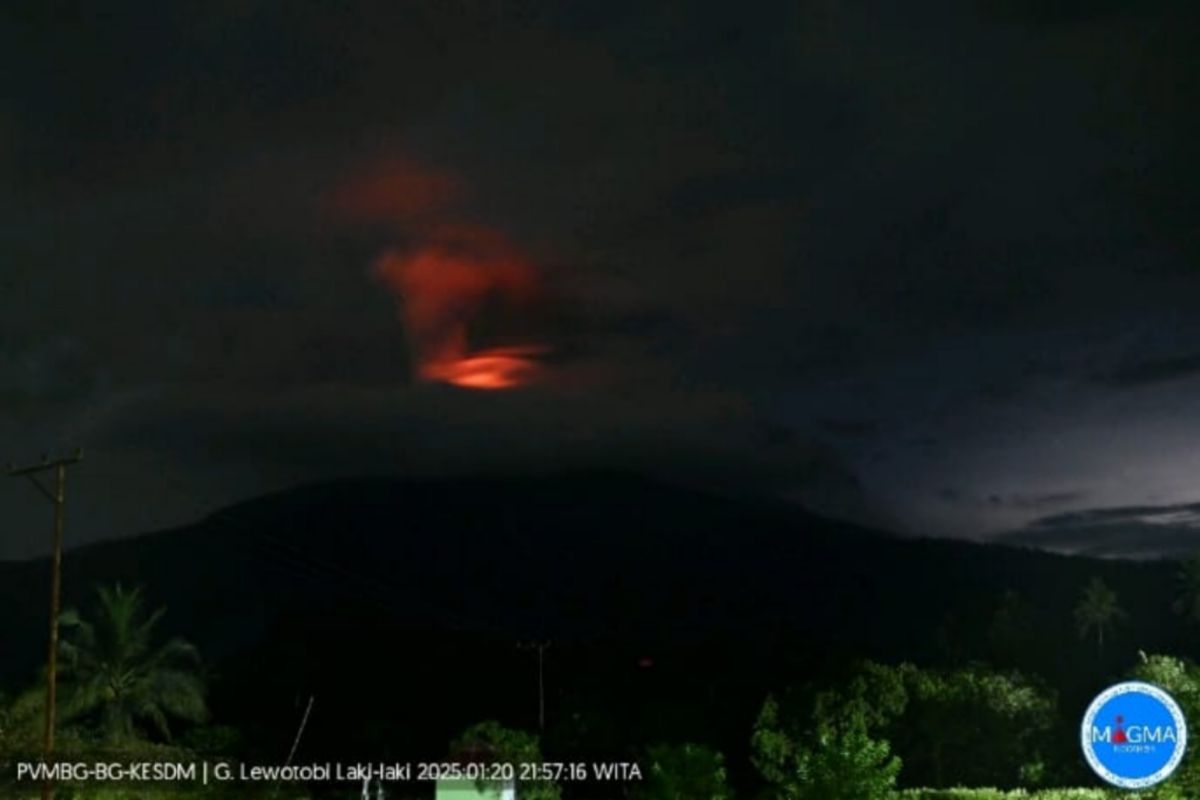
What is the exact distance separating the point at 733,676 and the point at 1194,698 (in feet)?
145

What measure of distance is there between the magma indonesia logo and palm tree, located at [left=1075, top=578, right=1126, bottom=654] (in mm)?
99430

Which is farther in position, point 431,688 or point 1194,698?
point 431,688

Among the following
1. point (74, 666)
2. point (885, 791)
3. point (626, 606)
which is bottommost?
point (885, 791)

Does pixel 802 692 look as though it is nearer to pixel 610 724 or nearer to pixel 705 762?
pixel 610 724

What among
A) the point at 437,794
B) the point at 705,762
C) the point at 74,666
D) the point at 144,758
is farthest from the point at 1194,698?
the point at 74,666

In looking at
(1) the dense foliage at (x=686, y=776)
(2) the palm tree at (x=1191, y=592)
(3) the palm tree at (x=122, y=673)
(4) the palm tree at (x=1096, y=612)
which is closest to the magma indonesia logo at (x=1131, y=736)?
(1) the dense foliage at (x=686, y=776)

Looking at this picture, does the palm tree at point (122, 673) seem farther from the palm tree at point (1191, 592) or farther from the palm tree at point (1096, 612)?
the palm tree at point (1096, 612)

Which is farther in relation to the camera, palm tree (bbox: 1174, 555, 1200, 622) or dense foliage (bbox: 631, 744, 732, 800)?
palm tree (bbox: 1174, 555, 1200, 622)

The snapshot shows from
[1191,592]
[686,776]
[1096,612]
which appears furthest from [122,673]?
[1096,612]

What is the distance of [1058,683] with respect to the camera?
71250 mm

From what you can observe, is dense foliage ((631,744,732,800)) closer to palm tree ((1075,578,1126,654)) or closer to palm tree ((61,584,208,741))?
palm tree ((61,584,208,741))

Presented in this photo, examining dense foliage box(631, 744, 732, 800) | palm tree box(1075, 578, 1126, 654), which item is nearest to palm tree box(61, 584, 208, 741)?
dense foliage box(631, 744, 732, 800)

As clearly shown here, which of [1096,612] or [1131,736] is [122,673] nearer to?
[1131,736]

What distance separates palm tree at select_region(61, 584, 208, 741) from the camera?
174ft
